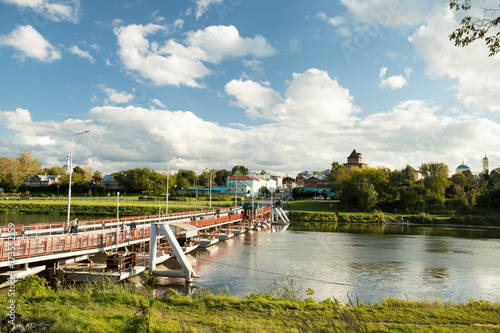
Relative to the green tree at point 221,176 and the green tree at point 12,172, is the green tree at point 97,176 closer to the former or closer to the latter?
the green tree at point 12,172

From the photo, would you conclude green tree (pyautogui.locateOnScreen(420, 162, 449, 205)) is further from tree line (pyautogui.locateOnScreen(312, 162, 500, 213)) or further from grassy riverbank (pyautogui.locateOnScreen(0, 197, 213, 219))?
grassy riverbank (pyautogui.locateOnScreen(0, 197, 213, 219))

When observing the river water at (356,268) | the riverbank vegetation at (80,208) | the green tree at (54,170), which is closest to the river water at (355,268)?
the river water at (356,268)

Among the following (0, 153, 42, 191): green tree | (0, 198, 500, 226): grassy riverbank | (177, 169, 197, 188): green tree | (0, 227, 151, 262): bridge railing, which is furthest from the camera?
(177, 169, 197, 188): green tree

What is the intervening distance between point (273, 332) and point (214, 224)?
3265 centimetres

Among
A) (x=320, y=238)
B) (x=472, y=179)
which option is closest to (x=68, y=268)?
(x=320, y=238)

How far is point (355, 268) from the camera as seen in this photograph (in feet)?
89.1

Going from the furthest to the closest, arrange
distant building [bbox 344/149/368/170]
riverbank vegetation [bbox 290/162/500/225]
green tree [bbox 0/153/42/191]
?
distant building [bbox 344/149/368/170], green tree [bbox 0/153/42/191], riverbank vegetation [bbox 290/162/500/225]

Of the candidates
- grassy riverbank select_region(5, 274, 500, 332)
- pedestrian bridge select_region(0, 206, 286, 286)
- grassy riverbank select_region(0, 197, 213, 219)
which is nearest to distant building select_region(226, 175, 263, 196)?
grassy riverbank select_region(0, 197, 213, 219)

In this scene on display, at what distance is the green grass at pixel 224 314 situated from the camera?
948cm

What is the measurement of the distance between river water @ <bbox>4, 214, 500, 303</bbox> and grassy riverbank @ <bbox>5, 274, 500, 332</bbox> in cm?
221

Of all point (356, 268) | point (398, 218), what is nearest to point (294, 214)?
point (398, 218)

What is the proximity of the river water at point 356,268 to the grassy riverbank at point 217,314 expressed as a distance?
274cm

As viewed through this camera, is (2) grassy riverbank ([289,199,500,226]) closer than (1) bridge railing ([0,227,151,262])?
No

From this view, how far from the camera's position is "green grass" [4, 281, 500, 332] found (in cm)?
948
